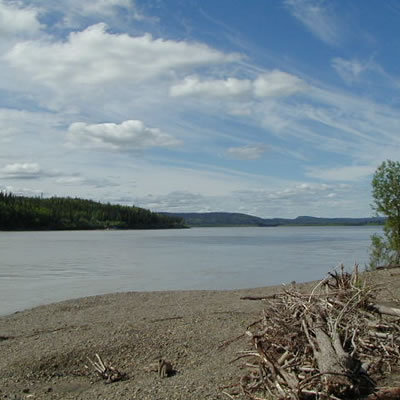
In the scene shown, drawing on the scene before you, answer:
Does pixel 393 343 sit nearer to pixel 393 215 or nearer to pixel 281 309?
pixel 281 309

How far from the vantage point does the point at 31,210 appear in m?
136

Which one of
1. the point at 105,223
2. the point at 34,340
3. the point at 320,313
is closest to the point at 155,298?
the point at 34,340

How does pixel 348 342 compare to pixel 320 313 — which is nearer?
pixel 348 342

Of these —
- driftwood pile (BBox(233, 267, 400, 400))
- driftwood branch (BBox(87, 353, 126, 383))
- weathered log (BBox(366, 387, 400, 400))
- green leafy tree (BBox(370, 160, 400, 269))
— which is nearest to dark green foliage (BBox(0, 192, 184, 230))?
green leafy tree (BBox(370, 160, 400, 269))

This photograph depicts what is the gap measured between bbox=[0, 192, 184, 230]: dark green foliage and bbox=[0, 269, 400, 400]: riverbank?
123715 mm

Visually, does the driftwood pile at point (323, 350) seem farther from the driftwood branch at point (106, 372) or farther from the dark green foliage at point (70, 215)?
the dark green foliage at point (70, 215)

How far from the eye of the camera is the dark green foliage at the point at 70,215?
433 feet

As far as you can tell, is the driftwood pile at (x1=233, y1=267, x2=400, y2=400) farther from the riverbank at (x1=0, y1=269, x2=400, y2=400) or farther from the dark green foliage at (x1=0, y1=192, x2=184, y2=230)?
the dark green foliage at (x1=0, y1=192, x2=184, y2=230)

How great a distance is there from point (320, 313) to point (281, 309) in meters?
1.15

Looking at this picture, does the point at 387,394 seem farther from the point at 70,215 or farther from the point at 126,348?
the point at 70,215

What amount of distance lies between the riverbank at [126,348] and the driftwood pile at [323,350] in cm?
66

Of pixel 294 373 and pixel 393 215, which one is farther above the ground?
pixel 393 215

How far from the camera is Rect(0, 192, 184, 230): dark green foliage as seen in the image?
132 meters

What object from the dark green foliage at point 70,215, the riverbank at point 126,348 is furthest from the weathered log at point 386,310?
the dark green foliage at point 70,215
